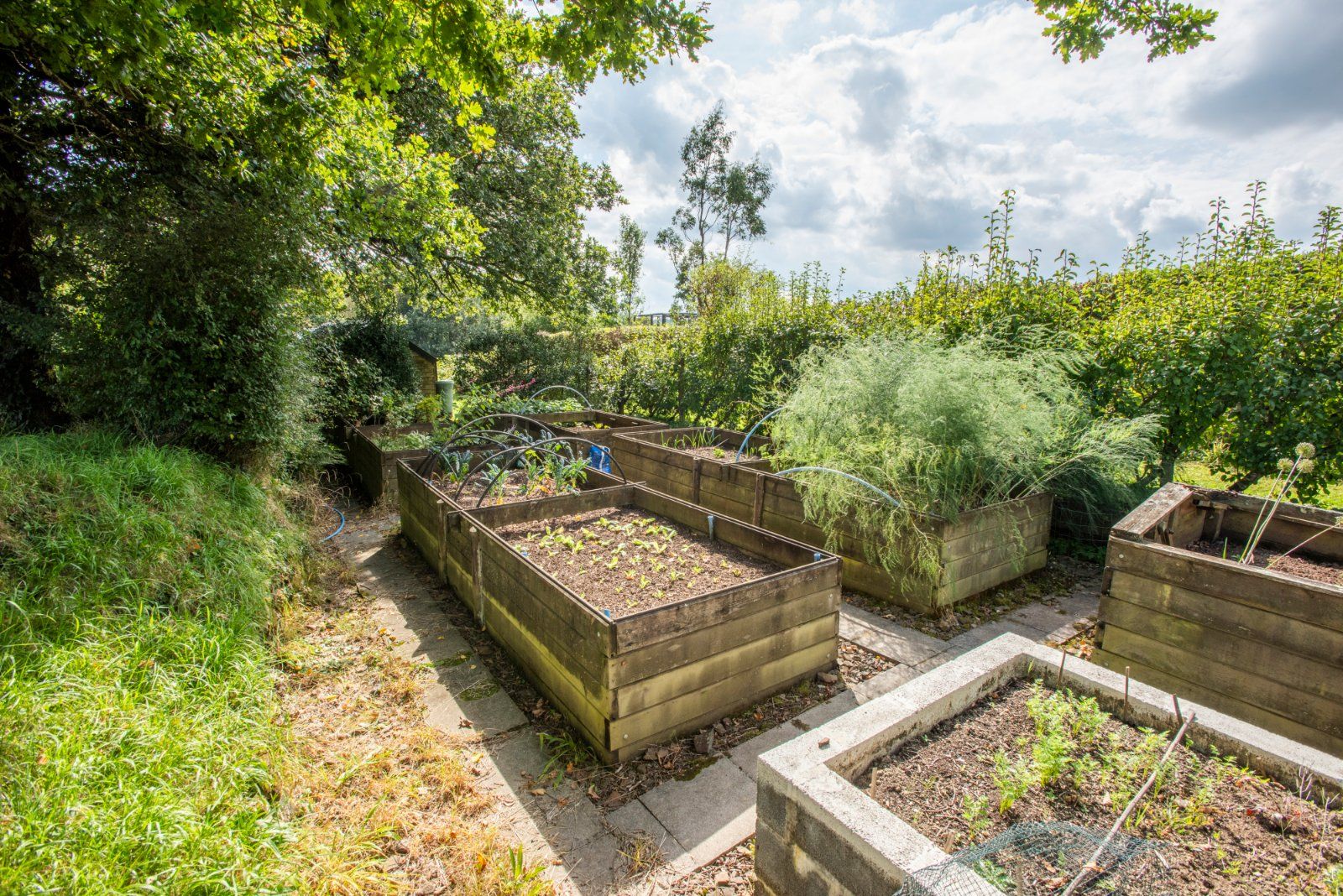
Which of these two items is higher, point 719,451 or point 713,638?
point 719,451

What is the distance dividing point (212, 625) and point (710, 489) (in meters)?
3.41

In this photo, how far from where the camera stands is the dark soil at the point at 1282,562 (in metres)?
2.74

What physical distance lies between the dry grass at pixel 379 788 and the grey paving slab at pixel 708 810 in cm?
48

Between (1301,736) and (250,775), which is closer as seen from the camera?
(250,775)

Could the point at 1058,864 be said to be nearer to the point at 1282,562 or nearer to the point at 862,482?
the point at 862,482

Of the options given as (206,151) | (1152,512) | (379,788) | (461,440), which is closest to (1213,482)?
(1152,512)

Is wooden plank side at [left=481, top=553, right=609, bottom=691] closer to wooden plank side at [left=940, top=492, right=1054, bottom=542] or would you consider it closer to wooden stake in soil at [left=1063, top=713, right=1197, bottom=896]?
wooden stake in soil at [left=1063, top=713, right=1197, bottom=896]

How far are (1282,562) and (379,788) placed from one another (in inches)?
168

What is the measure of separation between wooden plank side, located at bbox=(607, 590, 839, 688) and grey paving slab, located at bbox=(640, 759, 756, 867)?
16.8 inches

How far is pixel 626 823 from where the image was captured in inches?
82.4

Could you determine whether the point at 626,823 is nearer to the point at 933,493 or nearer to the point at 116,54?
the point at 933,493

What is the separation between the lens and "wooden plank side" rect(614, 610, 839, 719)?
91.7 inches

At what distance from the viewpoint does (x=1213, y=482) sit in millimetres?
5402

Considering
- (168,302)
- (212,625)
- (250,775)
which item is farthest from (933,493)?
(168,302)
